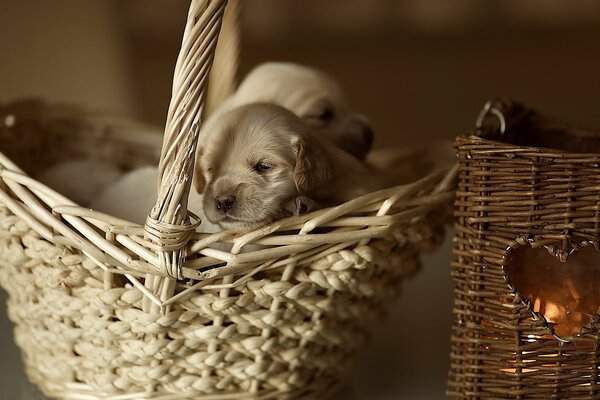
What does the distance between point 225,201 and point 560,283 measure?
43cm

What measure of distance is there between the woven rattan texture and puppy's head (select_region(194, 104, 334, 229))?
198 millimetres

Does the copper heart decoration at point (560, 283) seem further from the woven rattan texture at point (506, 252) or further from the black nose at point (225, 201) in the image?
the black nose at point (225, 201)

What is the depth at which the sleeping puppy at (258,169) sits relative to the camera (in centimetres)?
98

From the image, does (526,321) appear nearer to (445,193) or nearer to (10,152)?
(445,193)

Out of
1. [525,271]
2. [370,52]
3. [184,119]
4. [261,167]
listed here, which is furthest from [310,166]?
[370,52]

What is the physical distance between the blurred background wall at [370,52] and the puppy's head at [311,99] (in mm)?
896

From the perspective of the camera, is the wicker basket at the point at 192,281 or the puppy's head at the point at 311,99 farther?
the puppy's head at the point at 311,99

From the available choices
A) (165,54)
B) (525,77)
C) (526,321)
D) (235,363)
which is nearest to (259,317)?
(235,363)

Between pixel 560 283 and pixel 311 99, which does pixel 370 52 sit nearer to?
pixel 311 99

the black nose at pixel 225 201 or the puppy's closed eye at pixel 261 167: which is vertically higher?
the puppy's closed eye at pixel 261 167

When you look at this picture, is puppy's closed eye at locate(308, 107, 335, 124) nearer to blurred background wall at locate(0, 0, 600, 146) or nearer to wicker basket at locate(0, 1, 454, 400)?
wicker basket at locate(0, 1, 454, 400)

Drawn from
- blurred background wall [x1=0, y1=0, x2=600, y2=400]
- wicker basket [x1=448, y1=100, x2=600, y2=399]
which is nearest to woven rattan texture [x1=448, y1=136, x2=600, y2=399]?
wicker basket [x1=448, y1=100, x2=600, y2=399]

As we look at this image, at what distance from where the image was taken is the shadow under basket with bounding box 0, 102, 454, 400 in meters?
0.93

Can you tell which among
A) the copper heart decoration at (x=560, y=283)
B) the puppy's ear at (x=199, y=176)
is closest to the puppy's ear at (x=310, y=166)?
the puppy's ear at (x=199, y=176)
